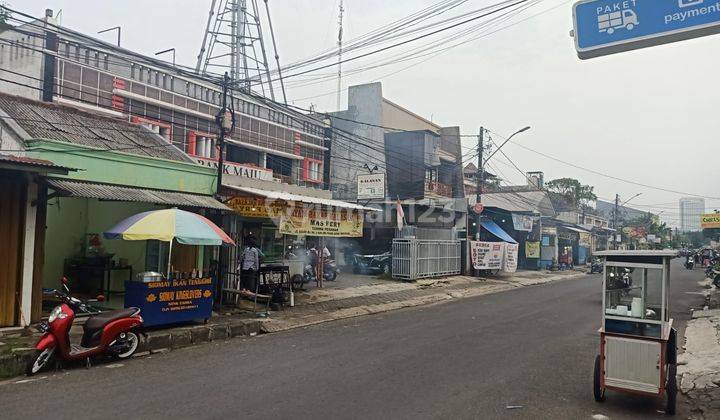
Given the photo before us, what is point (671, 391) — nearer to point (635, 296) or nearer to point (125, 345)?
point (635, 296)

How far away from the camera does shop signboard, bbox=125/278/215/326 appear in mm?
9609

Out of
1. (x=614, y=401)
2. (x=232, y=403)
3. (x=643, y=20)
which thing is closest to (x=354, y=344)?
(x=232, y=403)

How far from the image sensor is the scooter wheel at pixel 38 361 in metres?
7.16

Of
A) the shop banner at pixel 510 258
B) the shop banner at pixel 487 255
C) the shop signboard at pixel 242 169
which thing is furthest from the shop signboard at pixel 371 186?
the shop banner at pixel 510 258

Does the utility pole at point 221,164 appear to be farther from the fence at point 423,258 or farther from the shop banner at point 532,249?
the shop banner at point 532,249

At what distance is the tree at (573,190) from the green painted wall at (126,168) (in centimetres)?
5450

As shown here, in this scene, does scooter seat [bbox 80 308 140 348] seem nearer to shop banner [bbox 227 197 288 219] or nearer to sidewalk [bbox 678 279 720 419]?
shop banner [bbox 227 197 288 219]

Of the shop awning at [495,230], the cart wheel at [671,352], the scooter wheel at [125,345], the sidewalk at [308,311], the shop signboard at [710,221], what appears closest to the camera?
the cart wheel at [671,352]

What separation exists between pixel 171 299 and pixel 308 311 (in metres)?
4.28

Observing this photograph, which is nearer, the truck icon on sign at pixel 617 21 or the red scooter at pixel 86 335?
the truck icon on sign at pixel 617 21

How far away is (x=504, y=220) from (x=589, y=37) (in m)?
29.6

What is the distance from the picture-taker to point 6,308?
8.95 meters

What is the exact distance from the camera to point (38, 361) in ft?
23.6

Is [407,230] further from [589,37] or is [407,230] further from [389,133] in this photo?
[589,37]
